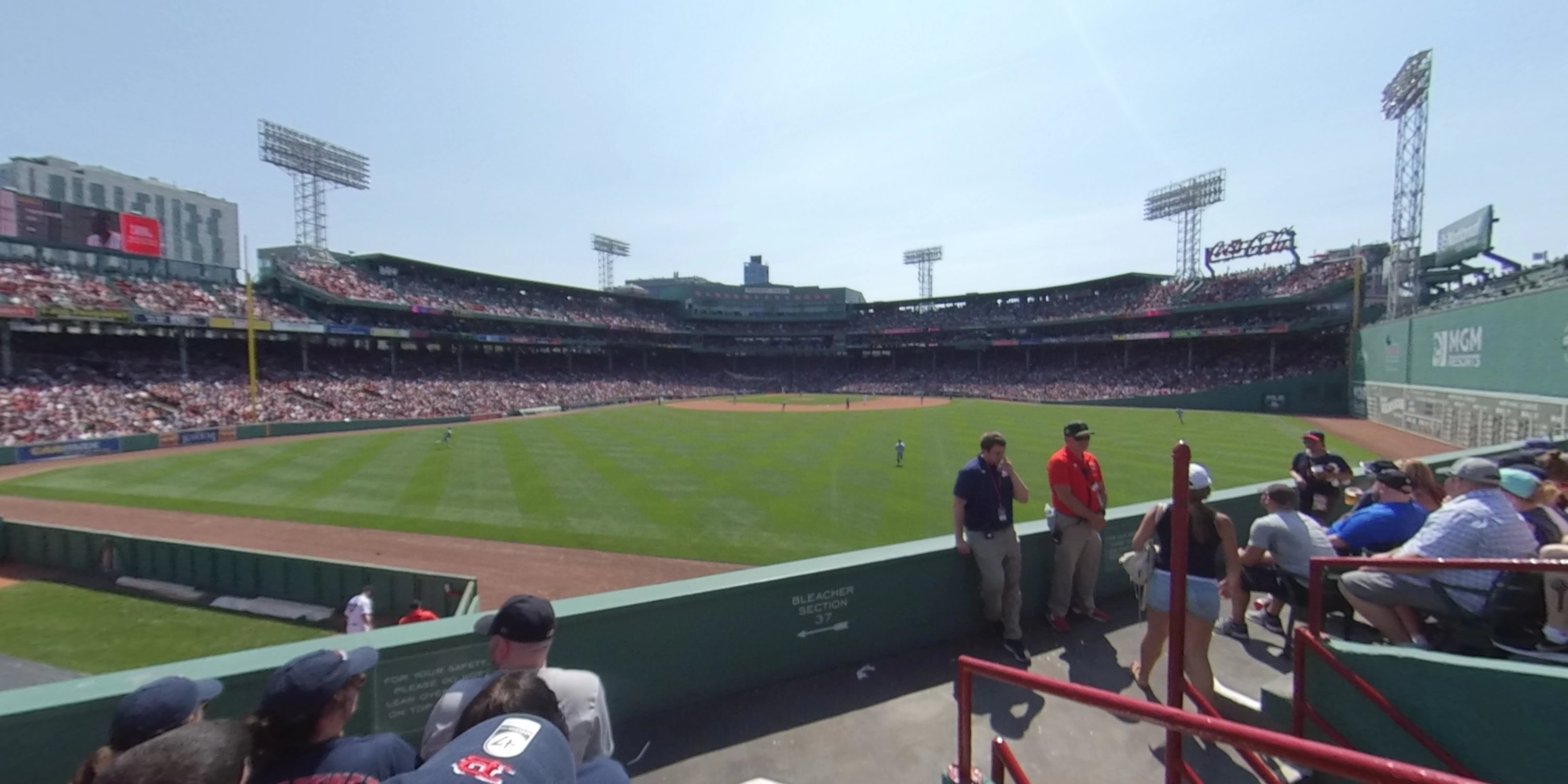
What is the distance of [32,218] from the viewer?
38.2 metres

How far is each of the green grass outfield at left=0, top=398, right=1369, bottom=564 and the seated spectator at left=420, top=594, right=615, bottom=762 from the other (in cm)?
1070

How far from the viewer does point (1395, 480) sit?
5438 mm

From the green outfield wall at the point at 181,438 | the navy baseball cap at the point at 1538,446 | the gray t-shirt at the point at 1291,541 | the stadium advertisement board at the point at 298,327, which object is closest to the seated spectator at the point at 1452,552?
the gray t-shirt at the point at 1291,541

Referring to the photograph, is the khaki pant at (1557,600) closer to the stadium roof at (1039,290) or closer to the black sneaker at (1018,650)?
the black sneaker at (1018,650)

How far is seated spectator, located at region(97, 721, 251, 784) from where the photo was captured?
52.6 inches

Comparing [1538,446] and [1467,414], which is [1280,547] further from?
[1467,414]

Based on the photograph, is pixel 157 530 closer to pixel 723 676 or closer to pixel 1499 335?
pixel 723 676

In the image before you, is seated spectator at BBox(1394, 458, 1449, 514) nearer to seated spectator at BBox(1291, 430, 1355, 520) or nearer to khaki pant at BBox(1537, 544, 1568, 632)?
seated spectator at BBox(1291, 430, 1355, 520)

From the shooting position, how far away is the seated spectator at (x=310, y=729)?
2078 mm

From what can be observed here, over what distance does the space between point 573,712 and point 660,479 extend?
751 inches

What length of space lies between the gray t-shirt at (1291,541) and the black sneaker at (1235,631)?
80 cm

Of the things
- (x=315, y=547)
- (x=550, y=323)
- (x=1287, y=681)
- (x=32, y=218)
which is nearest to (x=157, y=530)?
(x=315, y=547)

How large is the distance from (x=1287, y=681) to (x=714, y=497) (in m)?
15.2

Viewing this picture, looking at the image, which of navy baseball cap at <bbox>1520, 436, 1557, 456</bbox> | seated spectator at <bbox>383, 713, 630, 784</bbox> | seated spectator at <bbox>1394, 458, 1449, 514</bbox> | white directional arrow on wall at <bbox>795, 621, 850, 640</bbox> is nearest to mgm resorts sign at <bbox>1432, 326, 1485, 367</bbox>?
navy baseball cap at <bbox>1520, 436, 1557, 456</bbox>
